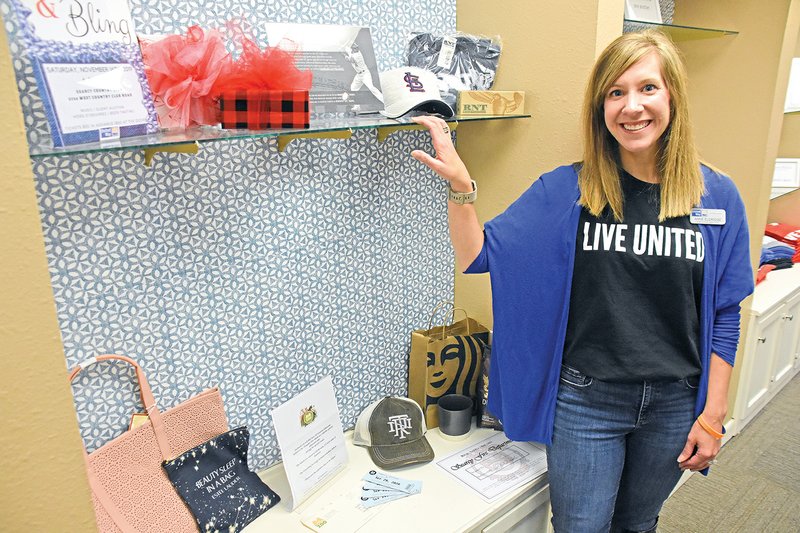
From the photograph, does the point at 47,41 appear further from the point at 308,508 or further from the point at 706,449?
the point at 706,449

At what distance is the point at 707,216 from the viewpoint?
60.6 inches

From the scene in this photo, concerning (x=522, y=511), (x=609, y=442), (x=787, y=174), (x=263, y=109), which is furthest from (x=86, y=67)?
(x=787, y=174)

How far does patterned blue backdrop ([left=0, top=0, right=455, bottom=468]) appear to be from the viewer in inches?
52.5

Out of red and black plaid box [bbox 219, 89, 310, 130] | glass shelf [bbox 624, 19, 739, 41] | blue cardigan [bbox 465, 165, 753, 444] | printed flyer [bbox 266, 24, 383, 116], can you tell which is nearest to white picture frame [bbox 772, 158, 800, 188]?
glass shelf [bbox 624, 19, 739, 41]

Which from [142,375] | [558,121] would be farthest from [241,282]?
[558,121]

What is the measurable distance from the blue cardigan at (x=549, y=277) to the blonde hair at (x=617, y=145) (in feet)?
0.20

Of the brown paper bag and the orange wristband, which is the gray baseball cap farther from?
the orange wristband

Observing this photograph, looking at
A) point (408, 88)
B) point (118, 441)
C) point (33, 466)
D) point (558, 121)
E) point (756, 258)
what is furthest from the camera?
point (756, 258)

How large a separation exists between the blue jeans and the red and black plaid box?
3.26 feet

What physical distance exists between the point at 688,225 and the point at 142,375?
1.44 meters

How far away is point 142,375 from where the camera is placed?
1451 millimetres

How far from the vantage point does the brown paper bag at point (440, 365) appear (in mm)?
2021

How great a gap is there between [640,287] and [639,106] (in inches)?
18.0

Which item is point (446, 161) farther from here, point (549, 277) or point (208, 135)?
point (208, 135)
